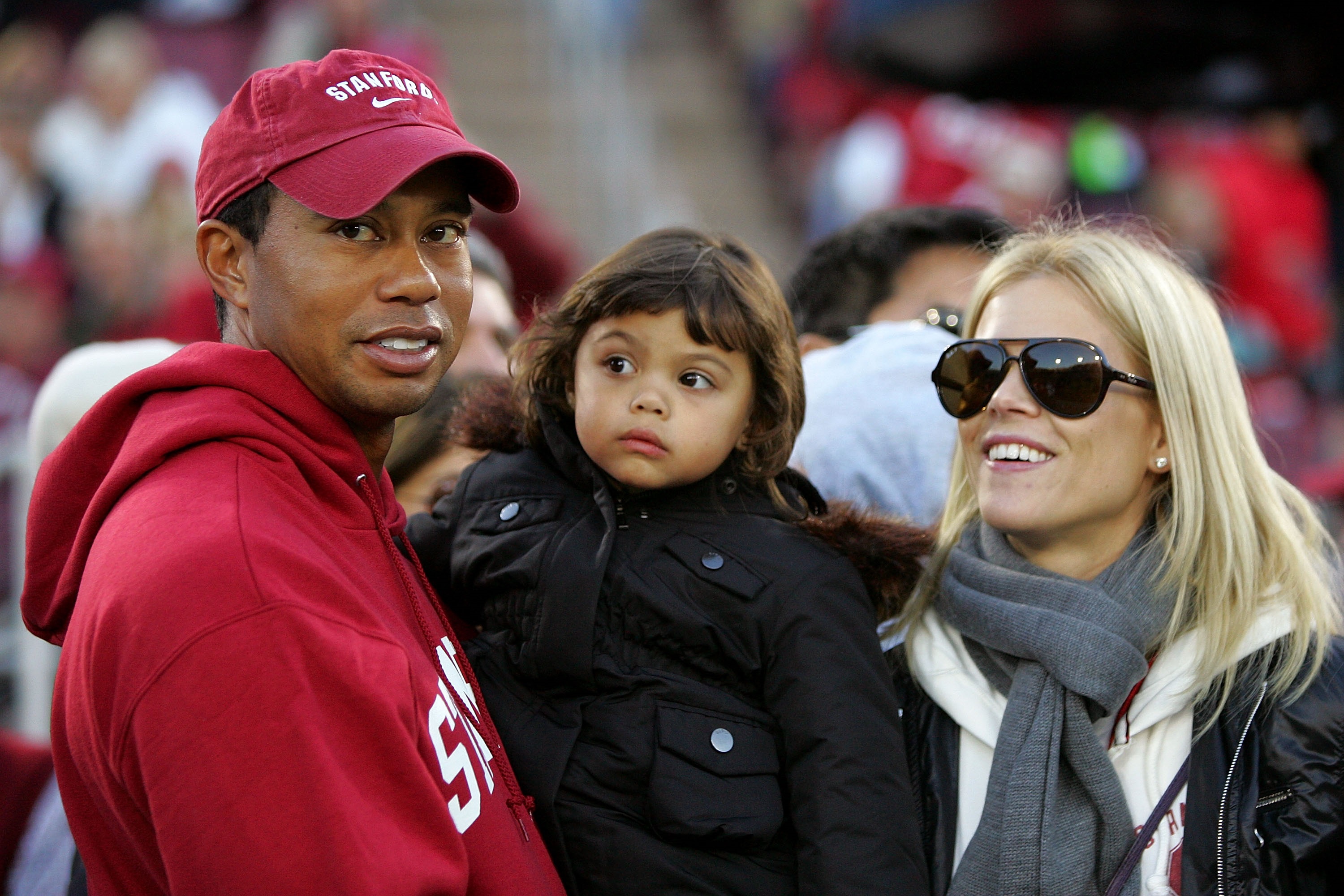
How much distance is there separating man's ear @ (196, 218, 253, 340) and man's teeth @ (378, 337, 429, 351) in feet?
0.74

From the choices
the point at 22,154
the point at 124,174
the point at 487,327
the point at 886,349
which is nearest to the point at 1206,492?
the point at 886,349

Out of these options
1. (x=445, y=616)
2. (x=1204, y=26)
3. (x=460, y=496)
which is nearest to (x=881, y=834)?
(x=445, y=616)

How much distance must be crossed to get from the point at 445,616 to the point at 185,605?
0.71m

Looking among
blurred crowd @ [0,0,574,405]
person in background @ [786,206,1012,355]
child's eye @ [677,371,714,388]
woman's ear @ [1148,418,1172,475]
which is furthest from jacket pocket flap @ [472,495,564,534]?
blurred crowd @ [0,0,574,405]

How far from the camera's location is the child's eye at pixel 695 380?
2443 millimetres

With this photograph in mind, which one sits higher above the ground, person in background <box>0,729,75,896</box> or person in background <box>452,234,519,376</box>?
person in background <box>452,234,519,376</box>

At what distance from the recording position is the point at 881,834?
82.2 inches

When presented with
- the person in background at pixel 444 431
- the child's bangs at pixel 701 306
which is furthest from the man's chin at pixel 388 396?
the person in background at pixel 444 431

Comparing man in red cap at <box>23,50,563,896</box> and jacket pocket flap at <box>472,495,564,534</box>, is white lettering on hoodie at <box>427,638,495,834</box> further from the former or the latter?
jacket pocket flap at <box>472,495,564,534</box>

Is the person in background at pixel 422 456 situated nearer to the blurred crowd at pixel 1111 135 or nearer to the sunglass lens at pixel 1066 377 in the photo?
the sunglass lens at pixel 1066 377

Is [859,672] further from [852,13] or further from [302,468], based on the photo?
[852,13]

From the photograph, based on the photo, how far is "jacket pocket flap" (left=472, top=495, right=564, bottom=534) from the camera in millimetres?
2375

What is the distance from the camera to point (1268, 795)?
7.14ft

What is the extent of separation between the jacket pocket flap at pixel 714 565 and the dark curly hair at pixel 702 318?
8.8 inches
